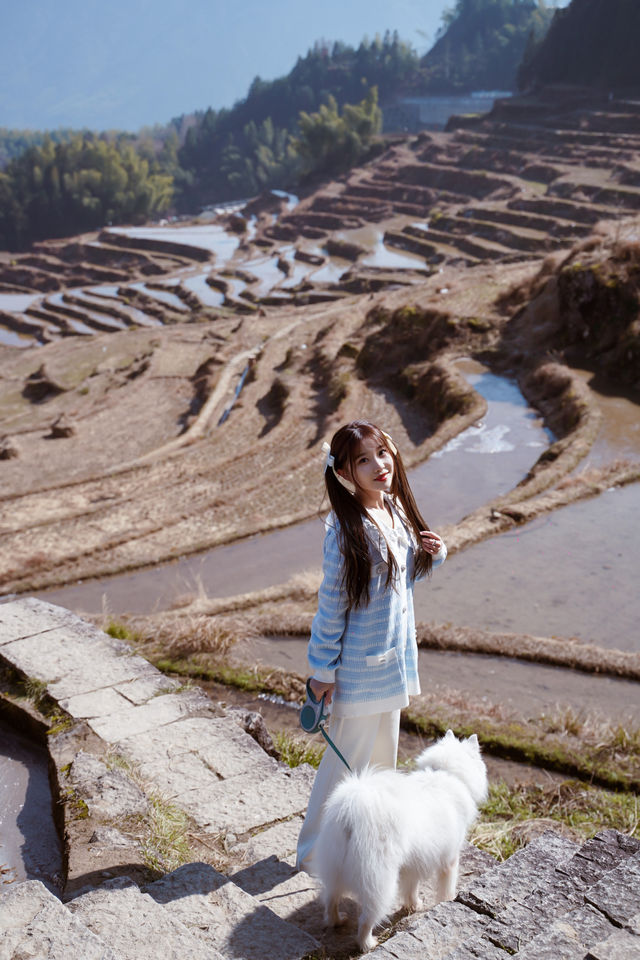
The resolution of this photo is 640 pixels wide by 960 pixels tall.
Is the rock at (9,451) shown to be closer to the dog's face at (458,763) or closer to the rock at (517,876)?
the dog's face at (458,763)

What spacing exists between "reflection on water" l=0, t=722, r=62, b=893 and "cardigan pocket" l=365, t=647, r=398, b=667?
1615 mm

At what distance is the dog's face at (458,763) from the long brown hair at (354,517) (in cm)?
64

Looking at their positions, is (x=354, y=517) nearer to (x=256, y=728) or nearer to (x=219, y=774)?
(x=219, y=774)

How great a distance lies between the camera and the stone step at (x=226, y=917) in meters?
2.81

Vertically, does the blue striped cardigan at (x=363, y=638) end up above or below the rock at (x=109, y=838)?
above

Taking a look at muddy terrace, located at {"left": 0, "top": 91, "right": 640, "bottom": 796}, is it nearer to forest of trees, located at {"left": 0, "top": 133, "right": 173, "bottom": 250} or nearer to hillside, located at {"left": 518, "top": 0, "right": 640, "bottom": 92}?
hillside, located at {"left": 518, "top": 0, "right": 640, "bottom": 92}

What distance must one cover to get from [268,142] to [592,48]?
50208 millimetres

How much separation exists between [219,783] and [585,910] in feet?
6.97

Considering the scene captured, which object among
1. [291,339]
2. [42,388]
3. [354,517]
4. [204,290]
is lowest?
[42,388]

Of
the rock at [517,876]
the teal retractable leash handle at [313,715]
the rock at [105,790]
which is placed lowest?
the rock at [105,790]

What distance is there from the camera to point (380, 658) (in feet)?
10.8

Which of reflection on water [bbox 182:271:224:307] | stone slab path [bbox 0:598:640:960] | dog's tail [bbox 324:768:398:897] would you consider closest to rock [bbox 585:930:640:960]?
stone slab path [bbox 0:598:640:960]

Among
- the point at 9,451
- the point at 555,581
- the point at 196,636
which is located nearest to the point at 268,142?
the point at 9,451

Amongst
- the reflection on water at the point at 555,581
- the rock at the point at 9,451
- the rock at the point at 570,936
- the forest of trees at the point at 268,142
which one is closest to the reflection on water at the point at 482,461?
the reflection on water at the point at 555,581
